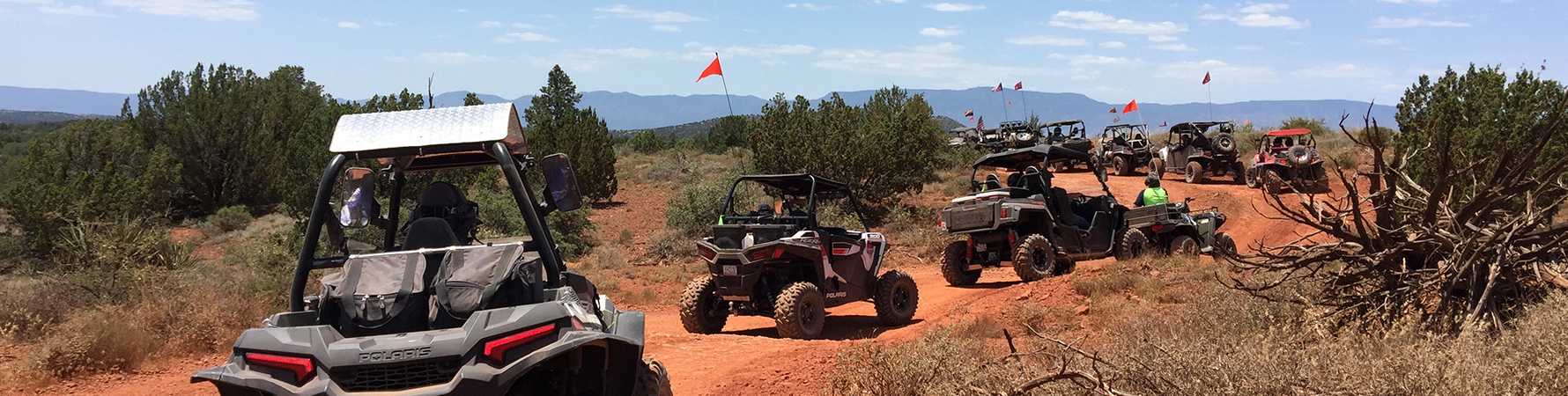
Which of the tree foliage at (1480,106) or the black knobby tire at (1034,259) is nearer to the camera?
the black knobby tire at (1034,259)

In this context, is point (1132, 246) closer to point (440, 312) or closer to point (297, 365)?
point (440, 312)

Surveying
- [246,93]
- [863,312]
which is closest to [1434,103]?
[863,312]

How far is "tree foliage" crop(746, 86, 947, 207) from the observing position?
24828 mm

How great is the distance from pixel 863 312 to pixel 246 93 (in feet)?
84.9

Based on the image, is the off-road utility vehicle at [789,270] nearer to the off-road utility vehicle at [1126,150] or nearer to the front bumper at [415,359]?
the front bumper at [415,359]

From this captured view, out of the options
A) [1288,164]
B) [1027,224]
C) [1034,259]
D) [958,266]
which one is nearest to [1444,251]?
[1034,259]

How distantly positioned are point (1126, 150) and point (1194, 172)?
350 centimetres

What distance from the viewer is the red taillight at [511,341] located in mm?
4164

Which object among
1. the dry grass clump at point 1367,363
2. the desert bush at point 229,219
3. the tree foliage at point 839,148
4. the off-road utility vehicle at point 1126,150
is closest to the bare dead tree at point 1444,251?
the dry grass clump at point 1367,363

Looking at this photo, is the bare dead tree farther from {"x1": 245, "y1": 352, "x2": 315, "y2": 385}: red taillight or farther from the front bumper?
{"x1": 245, "y1": 352, "x2": 315, "y2": 385}: red taillight

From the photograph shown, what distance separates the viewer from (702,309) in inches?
433

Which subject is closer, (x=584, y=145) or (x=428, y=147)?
(x=428, y=147)

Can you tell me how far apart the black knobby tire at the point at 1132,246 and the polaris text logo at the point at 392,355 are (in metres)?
12.5

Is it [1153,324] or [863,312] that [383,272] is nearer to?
[1153,324]
